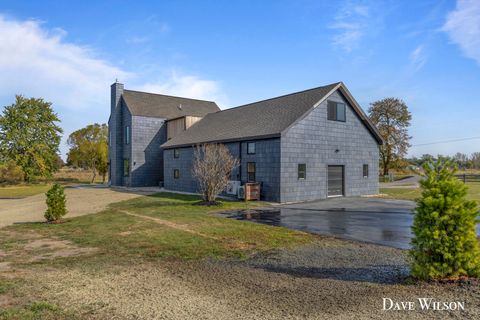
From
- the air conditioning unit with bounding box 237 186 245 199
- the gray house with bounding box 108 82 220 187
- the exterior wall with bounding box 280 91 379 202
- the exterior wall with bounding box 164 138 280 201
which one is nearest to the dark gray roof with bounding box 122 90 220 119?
the gray house with bounding box 108 82 220 187

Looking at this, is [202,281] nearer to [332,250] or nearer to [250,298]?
[250,298]

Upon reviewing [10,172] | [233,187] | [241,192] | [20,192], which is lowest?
[20,192]

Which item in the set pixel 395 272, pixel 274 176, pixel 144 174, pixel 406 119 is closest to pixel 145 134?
pixel 144 174

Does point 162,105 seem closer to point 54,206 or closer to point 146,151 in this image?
point 146,151

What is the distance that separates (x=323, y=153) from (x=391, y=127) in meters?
32.5

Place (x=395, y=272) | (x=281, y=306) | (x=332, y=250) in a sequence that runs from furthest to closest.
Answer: (x=332, y=250), (x=395, y=272), (x=281, y=306)

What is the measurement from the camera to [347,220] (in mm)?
12984

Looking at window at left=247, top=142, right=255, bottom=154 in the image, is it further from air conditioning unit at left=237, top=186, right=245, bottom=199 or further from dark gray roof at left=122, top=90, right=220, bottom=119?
dark gray roof at left=122, top=90, right=220, bottom=119

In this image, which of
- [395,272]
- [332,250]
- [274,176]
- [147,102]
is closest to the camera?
[395,272]

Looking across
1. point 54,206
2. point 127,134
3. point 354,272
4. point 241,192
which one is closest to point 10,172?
point 127,134

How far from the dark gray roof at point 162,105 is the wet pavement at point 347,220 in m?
21.6

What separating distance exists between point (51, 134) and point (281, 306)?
166 feet

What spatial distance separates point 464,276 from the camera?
5.70 m

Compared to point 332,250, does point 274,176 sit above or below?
above
